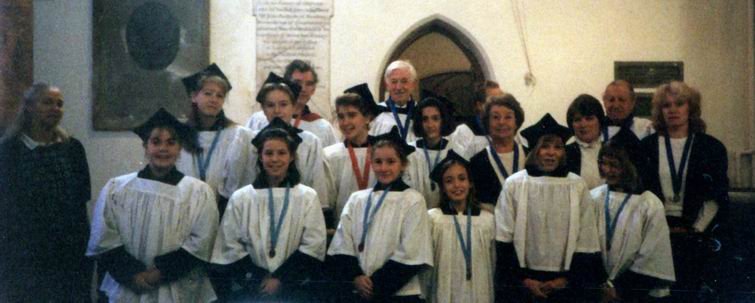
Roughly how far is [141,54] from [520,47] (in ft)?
14.0

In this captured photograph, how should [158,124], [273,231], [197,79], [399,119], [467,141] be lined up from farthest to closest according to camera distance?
[399,119] < [467,141] < [197,79] < [158,124] < [273,231]

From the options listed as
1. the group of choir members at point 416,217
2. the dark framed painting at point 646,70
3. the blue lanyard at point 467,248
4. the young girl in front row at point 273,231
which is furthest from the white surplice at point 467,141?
the dark framed painting at point 646,70

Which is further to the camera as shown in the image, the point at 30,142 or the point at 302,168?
the point at 30,142

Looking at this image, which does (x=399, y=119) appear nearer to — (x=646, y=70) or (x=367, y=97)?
(x=367, y=97)

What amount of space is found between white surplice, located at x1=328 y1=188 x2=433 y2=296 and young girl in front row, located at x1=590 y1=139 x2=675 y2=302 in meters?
1.22

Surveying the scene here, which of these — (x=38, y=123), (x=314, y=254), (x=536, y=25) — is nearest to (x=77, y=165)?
(x=38, y=123)

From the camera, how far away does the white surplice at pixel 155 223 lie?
19.9ft

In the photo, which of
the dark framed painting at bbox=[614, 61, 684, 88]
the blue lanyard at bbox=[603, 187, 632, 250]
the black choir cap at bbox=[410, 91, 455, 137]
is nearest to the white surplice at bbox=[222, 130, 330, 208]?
the black choir cap at bbox=[410, 91, 455, 137]

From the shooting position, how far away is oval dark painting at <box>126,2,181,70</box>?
10320mm

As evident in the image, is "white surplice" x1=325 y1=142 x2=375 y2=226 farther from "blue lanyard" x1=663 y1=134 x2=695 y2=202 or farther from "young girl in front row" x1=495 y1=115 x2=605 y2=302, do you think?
"blue lanyard" x1=663 y1=134 x2=695 y2=202

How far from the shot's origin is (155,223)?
19.9 feet

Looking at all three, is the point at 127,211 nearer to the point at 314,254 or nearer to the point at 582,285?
the point at 314,254

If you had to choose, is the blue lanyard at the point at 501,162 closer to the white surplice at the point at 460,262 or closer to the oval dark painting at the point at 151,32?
the white surplice at the point at 460,262

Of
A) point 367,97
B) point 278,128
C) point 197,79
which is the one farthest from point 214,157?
point 367,97
